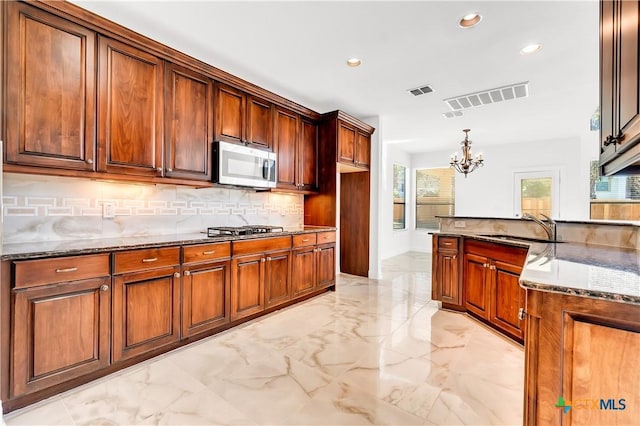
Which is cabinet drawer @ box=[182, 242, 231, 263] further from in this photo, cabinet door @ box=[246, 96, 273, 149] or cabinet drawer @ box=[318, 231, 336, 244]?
cabinet drawer @ box=[318, 231, 336, 244]

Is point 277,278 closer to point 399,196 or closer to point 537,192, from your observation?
point 399,196

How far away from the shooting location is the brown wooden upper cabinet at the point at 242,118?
3090 mm

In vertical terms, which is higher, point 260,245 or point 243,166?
point 243,166

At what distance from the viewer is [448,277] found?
3.40m

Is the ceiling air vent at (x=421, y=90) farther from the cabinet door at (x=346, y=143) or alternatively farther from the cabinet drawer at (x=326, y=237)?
the cabinet drawer at (x=326, y=237)

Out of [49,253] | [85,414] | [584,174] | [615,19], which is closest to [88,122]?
[49,253]

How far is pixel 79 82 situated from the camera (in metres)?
2.14

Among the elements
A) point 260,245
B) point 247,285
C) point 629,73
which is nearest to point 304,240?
point 260,245

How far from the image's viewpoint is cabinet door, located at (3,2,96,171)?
187 centimetres

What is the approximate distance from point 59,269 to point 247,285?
4.89 ft

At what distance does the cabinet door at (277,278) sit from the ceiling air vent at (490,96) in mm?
3098

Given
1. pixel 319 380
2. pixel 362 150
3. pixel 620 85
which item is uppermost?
pixel 362 150

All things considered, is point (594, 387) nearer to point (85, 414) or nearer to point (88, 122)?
point (85, 414)

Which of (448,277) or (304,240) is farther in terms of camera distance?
(304,240)
